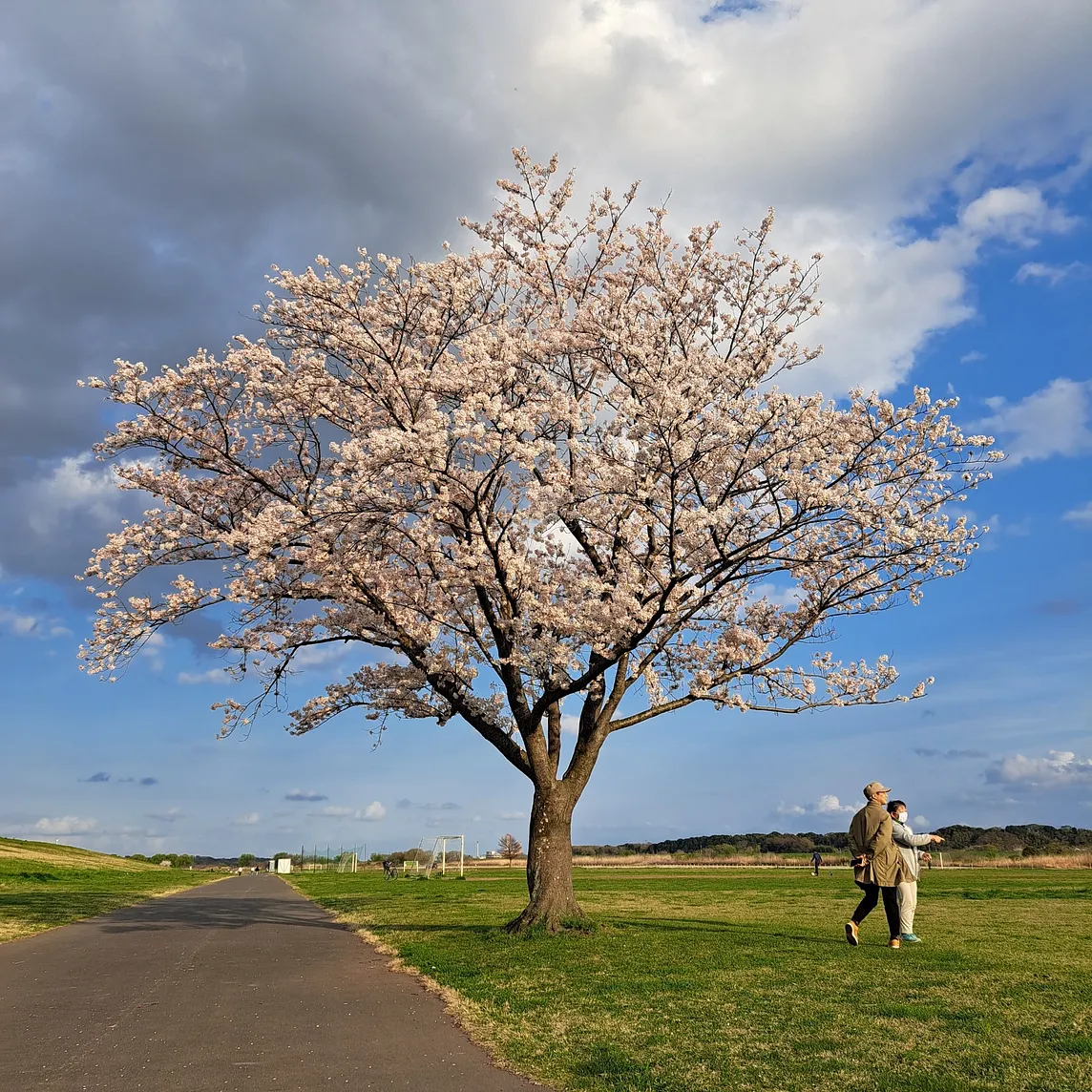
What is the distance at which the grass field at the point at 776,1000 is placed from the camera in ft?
21.7

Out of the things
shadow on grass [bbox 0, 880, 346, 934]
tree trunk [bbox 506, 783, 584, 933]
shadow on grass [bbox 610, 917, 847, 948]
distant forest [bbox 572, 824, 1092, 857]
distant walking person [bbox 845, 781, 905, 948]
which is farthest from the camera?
distant forest [bbox 572, 824, 1092, 857]

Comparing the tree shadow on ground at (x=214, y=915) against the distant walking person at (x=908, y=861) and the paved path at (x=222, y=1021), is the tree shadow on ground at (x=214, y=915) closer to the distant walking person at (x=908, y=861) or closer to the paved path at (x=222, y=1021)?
the paved path at (x=222, y=1021)

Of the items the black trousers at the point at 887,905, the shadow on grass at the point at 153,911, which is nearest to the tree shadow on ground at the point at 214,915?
the shadow on grass at the point at 153,911

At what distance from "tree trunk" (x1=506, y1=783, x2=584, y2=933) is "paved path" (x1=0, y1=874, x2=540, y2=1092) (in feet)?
10.1

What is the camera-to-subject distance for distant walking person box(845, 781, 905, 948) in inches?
526

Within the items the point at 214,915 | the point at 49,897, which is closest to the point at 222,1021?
the point at 214,915

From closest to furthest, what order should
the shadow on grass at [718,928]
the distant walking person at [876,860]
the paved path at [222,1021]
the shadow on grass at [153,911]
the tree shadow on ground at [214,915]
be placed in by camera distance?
the paved path at [222,1021]
the distant walking person at [876,860]
the shadow on grass at [718,928]
the tree shadow on ground at [214,915]
the shadow on grass at [153,911]

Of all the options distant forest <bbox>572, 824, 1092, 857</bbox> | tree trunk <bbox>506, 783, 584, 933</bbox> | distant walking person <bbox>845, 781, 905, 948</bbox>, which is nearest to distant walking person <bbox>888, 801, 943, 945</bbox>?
distant walking person <bbox>845, 781, 905, 948</bbox>

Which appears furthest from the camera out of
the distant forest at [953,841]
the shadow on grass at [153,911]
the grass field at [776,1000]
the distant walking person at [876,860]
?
the distant forest at [953,841]

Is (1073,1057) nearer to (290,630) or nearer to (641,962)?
(641,962)

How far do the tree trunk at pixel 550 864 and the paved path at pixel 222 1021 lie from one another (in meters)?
3.09

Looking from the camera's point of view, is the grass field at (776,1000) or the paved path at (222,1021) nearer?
the grass field at (776,1000)

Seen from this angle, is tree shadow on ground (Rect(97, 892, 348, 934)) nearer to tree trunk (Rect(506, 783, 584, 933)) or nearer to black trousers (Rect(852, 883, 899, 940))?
tree trunk (Rect(506, 783, 584, 933))

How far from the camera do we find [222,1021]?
925cm
